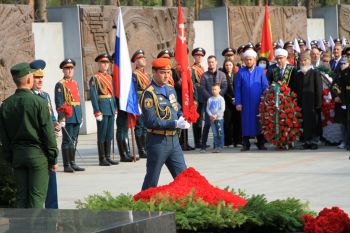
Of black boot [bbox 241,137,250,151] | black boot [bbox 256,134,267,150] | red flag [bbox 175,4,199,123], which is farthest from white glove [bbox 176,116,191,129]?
black boot [bbox 256,134,267,150]

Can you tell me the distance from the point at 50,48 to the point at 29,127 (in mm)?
13571

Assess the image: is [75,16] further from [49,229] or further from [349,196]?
[49,229]

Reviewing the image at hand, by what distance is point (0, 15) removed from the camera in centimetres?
2005

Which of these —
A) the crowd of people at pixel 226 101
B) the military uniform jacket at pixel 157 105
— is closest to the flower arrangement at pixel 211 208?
the military uniform jacket at pixel 157 105

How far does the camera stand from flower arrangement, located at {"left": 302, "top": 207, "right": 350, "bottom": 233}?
736 centimetres

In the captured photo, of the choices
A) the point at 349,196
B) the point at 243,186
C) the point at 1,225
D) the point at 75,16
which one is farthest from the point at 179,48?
the point at 75,16

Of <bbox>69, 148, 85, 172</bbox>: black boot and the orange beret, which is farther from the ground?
the orange beret

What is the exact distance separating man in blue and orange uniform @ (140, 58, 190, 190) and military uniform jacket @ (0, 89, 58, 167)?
151 centimetres

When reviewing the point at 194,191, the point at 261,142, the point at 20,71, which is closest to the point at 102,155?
the point at 261,142

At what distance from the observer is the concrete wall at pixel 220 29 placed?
1112 inches

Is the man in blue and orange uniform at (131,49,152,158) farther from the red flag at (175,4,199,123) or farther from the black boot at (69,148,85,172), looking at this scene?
the red flag at (175,4,199,123)

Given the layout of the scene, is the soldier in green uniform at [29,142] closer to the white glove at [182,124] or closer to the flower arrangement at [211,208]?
the flower arrangement at [211,208]

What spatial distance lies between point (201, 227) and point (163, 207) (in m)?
0.35

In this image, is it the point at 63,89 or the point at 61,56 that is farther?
the point at 61,56
